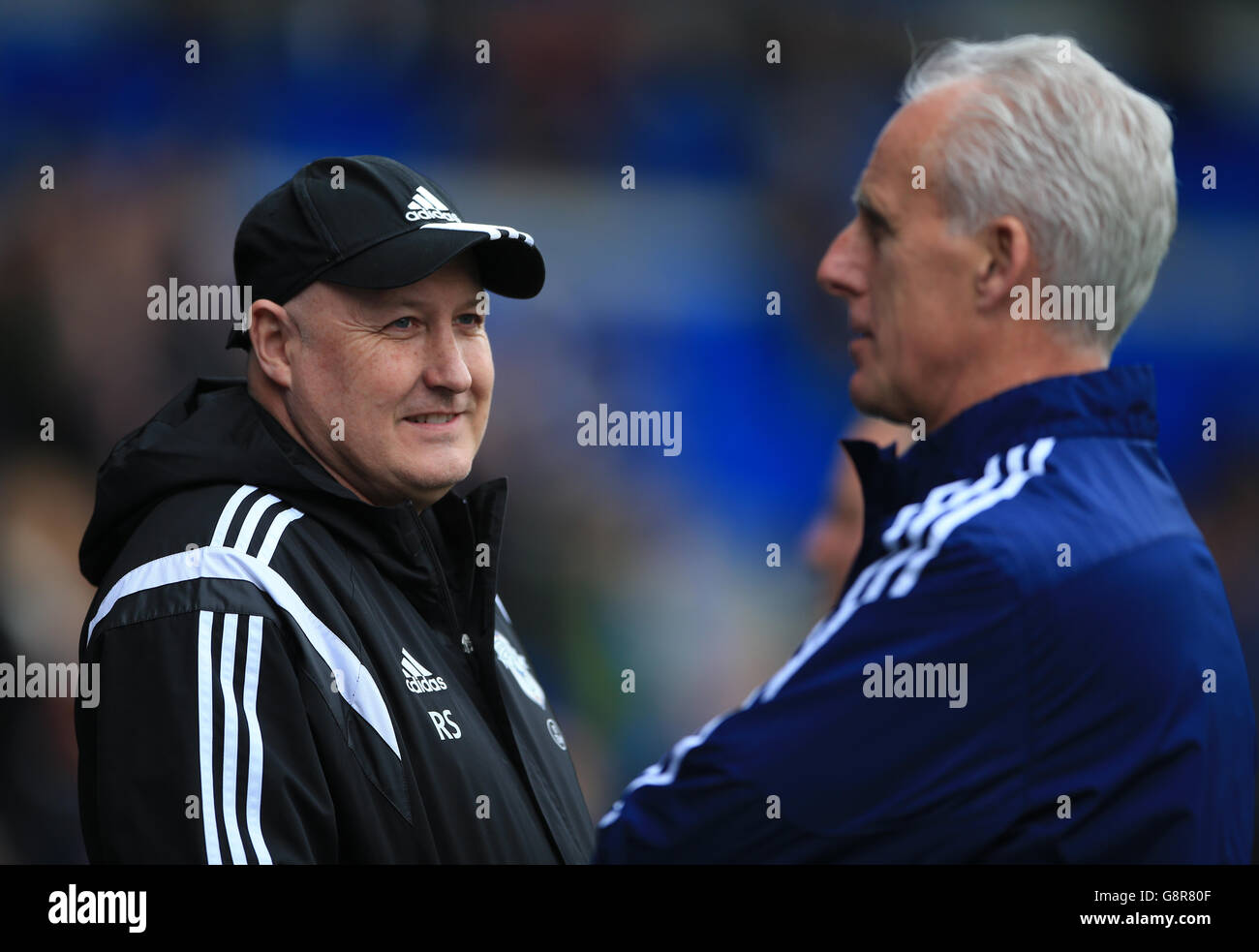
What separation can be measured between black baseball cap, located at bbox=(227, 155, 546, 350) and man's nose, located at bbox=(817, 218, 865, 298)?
686 millimetres

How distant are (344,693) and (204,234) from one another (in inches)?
120

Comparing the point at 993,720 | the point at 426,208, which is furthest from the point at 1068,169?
the point at 426,208

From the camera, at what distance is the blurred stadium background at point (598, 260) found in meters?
4.43

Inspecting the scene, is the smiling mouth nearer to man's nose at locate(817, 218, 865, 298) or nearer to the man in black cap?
the man in black cap

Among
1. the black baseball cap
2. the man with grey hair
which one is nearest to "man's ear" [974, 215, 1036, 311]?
the man with grey hair

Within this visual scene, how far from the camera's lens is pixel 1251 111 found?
5480 mm

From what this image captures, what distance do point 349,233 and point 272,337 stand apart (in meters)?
0.22

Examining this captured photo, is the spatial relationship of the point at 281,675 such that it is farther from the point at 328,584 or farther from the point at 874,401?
the point at 874,401

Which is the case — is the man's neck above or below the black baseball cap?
below

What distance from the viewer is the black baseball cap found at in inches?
88.4

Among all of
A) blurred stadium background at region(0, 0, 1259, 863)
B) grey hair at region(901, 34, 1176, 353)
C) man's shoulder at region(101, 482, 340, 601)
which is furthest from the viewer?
blurred stadium background at region(0, 0, 1259, 863)

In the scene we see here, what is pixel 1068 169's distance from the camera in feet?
5.45

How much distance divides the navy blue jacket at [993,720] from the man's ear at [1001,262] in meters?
0.25

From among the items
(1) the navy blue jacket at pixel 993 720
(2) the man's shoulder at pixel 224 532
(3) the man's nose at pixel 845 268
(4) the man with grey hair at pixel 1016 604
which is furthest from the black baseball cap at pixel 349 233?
(1) the navy blue jacket at pixel 993 720
